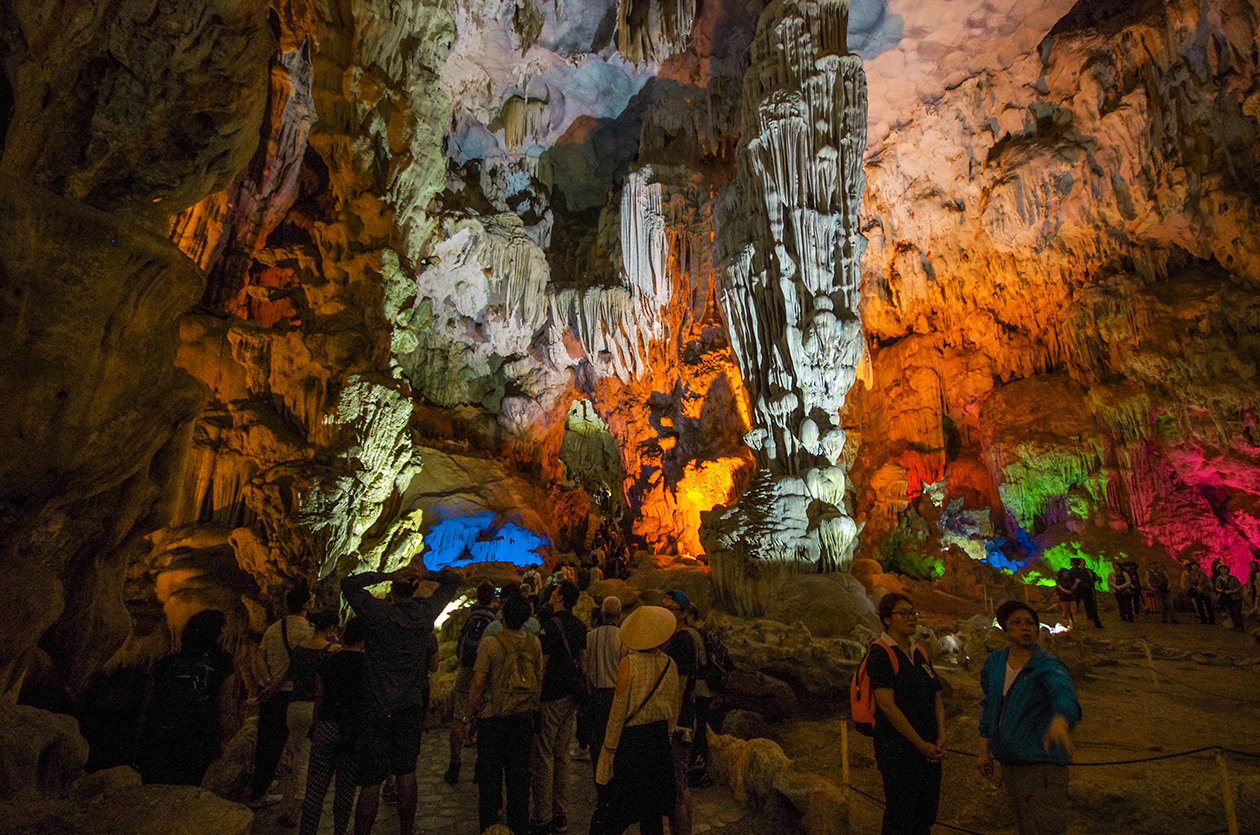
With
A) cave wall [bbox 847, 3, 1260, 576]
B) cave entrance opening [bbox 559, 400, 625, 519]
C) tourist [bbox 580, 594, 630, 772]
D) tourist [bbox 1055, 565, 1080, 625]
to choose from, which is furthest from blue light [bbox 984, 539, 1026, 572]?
tourist [bbox 580, 594, 630, 772]

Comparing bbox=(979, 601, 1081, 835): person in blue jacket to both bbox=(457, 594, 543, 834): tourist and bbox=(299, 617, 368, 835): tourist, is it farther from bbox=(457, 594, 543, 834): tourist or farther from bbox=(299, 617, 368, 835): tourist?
bbox=(299, 617, 368, 835): tourist

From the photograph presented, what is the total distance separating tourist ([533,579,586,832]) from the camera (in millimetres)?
3150

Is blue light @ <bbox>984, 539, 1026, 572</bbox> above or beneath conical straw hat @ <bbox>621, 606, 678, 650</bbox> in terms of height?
above

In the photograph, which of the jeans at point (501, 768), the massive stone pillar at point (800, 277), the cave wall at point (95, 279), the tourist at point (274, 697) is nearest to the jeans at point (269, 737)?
the tourist at point (274, 697)

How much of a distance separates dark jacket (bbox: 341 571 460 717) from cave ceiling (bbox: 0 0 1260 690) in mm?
880

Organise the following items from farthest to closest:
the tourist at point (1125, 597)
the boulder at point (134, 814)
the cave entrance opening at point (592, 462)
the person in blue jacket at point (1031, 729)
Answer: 1. the cave entrance opening at point (592, 462)
2. the tourist at point (1125, 597)
3. the person in blue jacket at point (1031, 729)
4. the boulder at point (134, 814)

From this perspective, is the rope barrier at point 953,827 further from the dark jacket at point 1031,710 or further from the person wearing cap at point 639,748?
the person wearing cap at point 639,748

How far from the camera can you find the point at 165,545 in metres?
8.17

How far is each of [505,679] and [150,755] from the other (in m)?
1.37

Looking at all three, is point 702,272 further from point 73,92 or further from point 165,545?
point 73,92

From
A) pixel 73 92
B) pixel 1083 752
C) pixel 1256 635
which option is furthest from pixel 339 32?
pixel 1256 635

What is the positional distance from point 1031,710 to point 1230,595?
345 inches

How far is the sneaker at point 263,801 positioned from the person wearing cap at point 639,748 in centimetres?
227

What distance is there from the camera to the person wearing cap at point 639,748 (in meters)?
2.15
